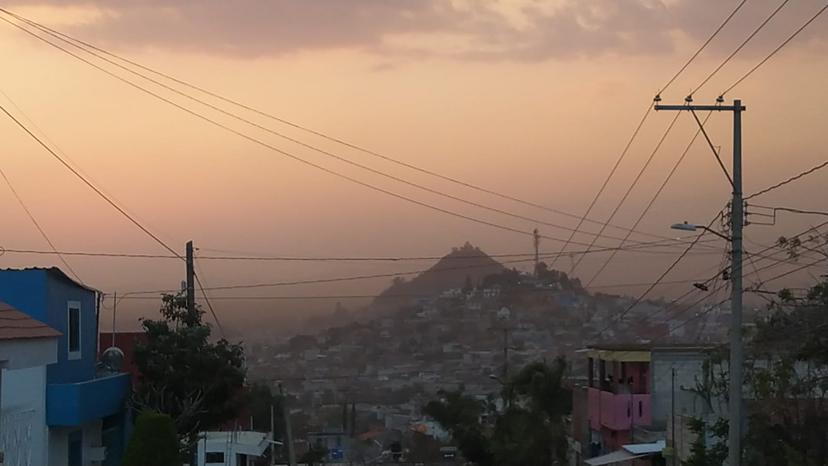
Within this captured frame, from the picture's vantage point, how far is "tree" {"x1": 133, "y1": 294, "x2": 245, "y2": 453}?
3144cm

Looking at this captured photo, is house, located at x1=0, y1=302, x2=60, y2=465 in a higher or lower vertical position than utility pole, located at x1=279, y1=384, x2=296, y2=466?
higher

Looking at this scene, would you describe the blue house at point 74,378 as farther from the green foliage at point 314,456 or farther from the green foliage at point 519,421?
the green foliage at point 314,456

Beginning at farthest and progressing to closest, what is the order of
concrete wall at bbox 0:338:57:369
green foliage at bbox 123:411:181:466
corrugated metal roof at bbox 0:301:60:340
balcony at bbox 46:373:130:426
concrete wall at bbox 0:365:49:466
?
balcony at bbox 46:373:130:426
green foliage at bbox 123:411:181:466
concrete wall at bbox 0:365:49:466
corrugated metal roof at bbox 0:301:60:340
concrete wall at bbox 0:338:57:369

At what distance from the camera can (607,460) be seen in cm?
4241

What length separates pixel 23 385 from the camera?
22.4 metres

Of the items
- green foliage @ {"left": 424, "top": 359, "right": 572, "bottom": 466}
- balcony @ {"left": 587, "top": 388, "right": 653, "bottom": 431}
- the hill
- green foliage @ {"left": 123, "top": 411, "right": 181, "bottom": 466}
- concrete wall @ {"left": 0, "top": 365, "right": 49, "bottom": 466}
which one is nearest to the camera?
concrete wall @ {"left": 0, "top": 365, "right": 49, "bottom": 466}

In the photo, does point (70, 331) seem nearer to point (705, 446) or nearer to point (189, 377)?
point (189, 377)

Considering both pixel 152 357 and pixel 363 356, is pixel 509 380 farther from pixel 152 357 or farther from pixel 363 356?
pixel 363 356

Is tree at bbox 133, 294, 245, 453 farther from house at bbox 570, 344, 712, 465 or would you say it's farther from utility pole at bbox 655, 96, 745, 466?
house at bbox 570, 344, 712, 465

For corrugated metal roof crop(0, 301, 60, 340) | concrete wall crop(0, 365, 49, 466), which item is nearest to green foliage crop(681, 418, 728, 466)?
concrete wall crop(0, 365, 49, 466)

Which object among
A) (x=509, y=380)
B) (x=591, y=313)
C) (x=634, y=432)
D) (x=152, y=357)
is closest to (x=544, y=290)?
(x=591, y=313)

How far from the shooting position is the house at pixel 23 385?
18781 mm

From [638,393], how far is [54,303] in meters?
29.5

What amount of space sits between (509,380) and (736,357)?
117 ft
